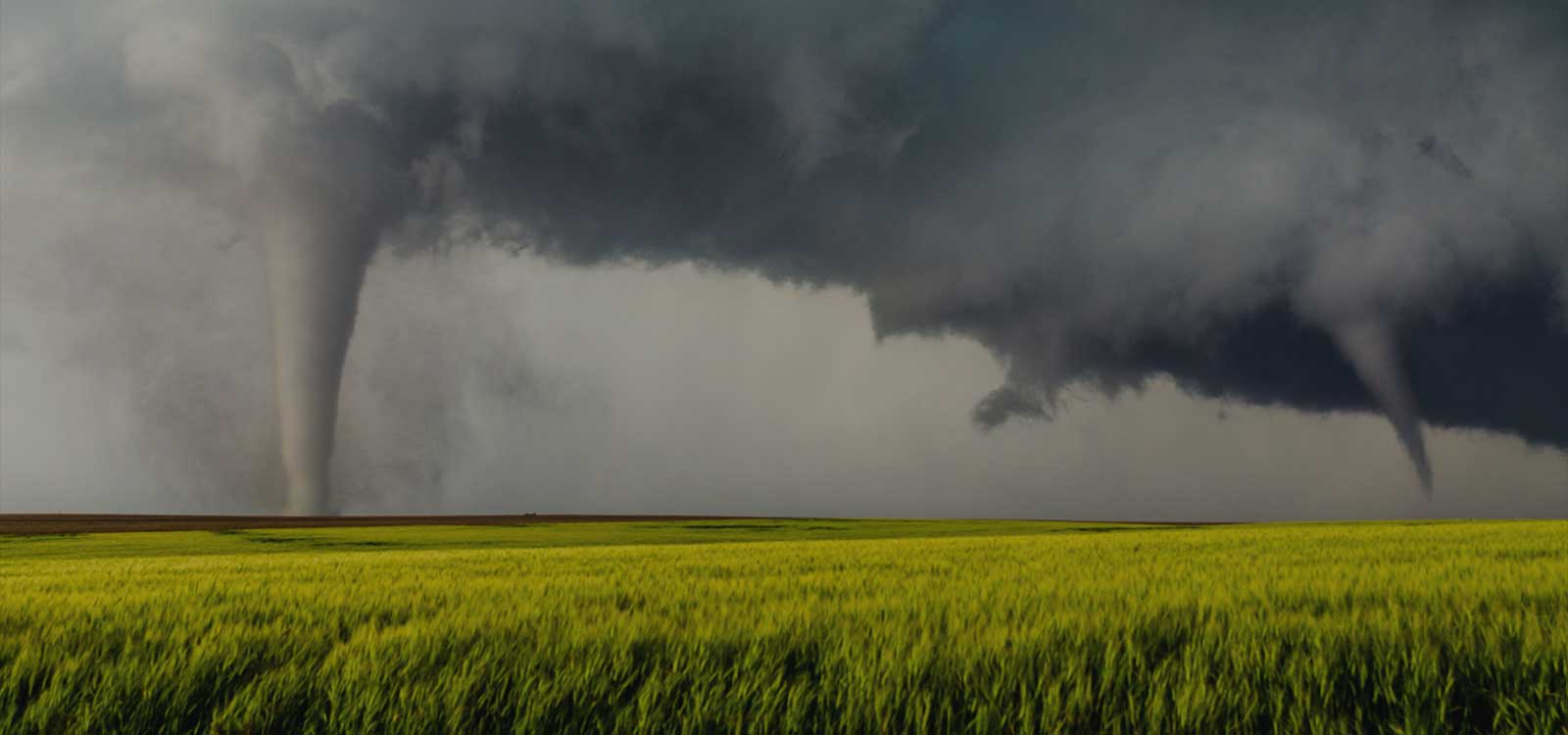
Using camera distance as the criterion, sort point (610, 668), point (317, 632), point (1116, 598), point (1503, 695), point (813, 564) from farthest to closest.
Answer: point (813, 564), point (1116, 598), point (317, 632), point (610, 668), point (1503, 695)

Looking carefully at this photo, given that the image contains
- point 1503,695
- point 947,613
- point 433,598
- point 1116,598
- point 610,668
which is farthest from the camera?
point 433,598

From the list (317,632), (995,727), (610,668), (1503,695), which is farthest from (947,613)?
(317,632)

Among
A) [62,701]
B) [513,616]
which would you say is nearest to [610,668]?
[513,616]

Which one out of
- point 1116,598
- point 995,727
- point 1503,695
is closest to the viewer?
point 995,727

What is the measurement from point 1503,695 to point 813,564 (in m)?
8.84

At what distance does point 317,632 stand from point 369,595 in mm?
2268

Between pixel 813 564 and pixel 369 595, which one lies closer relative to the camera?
pixel 369 595

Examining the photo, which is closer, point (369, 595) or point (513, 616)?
point (513, 616)

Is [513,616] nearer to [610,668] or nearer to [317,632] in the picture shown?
[317,632]

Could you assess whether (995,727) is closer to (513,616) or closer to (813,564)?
(513,616)

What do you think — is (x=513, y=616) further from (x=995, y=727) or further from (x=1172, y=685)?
(x=1172, y=685)

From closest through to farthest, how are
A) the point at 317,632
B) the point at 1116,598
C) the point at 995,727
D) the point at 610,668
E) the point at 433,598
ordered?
the point at 995,727, the point at 610,668, the point at 317,632, the point at 1116,598, the point at 433,598

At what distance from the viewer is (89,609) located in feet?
21.1

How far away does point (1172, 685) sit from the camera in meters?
4.00
